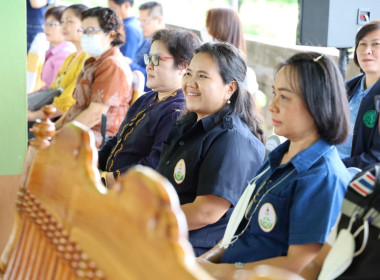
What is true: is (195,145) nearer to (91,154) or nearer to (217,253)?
(217,253)

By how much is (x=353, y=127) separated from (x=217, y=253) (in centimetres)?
117

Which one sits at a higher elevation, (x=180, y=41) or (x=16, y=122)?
(x=180, y=41)

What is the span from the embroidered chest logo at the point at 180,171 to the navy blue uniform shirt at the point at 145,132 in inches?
15.3

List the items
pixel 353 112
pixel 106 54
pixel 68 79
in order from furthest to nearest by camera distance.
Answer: pixel 68 79 < pixel 106 54 < pixel 353 112

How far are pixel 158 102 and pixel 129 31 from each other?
2936 mm

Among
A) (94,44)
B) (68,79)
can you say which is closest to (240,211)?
(94,44)

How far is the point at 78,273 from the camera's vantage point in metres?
0.93

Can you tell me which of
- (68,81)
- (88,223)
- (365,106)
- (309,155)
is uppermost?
(88,223)

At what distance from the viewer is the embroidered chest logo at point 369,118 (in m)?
2.62

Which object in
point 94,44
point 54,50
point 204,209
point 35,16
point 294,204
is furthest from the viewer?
point 35,16

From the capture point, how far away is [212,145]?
2057 mm

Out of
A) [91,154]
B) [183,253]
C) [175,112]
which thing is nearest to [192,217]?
[175,112]

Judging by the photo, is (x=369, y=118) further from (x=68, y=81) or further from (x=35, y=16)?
(x=35, y=16)

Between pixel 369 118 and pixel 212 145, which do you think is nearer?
pixel 212 145
